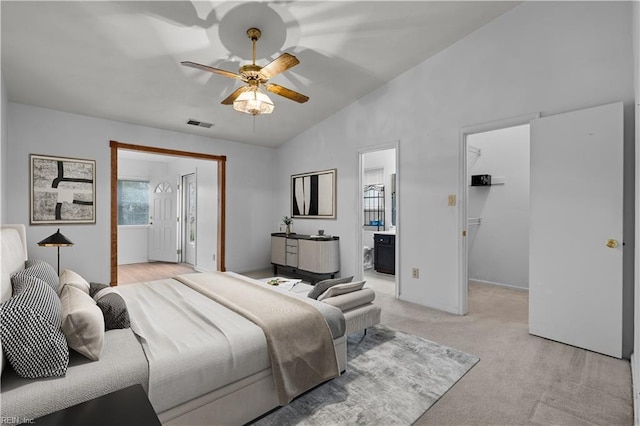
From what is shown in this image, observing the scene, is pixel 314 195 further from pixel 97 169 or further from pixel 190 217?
pixel 97 169

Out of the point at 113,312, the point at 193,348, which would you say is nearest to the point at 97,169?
the point at 113,312

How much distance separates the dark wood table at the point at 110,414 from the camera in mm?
1002

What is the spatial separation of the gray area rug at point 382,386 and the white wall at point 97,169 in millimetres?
3714

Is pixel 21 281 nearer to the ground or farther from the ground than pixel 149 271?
farther from the ground

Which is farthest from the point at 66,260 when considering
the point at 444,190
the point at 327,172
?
the point at 444,190

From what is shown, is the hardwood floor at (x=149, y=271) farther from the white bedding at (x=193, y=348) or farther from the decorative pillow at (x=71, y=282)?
the white bedding at (x=193, y=348)

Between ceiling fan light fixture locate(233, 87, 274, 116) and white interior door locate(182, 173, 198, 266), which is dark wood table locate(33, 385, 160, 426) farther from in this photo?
white interior door locate(182, 173, 198, 266)

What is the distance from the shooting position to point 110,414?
1.04m

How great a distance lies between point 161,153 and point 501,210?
17.9ft

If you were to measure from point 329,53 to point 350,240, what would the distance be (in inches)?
105

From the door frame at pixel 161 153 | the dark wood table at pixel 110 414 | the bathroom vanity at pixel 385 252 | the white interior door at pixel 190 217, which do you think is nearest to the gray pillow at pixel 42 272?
the dark wood table at pixel 110 414

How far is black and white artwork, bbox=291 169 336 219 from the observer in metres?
5.16

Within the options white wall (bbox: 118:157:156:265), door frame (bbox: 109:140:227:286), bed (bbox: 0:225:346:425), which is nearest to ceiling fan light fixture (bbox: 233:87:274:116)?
bed (bbox: 0:225:346:425)

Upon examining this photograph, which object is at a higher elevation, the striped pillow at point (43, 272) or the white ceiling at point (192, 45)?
the white ceiling at point (192, 45)
